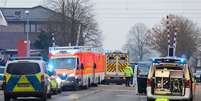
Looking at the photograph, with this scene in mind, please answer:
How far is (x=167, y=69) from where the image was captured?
83.4 ft

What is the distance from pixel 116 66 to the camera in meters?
54.1

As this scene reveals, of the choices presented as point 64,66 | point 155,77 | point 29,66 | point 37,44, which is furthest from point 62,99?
point 37,44

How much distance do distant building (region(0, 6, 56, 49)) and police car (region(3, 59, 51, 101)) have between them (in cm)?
8195

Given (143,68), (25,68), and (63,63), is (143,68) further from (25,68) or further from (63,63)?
(25,68)

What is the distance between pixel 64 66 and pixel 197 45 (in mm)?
62389

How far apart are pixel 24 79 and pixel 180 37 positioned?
6802 centimetres

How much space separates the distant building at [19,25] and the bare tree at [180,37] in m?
21.1

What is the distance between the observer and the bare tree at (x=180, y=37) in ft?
296

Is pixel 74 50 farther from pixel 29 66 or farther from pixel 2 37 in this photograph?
pixel 2 37

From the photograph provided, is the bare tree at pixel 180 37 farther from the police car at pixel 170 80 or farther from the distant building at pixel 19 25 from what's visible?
the police car at pixel 170 80

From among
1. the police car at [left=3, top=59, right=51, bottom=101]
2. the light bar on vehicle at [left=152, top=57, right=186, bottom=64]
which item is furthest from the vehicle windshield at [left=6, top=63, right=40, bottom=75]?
the light bar on vehicle at [left=152, top=57, right=186, bottom=64]

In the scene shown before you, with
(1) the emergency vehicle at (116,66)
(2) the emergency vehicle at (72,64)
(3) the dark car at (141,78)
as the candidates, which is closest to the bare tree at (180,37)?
(1) the emergency vehicle at (116,66)

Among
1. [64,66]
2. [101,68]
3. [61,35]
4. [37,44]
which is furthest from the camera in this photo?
[37,44]

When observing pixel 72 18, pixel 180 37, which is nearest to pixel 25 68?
pixel 72 18
